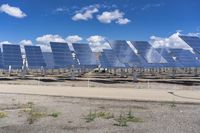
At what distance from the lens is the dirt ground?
1146 centimetres

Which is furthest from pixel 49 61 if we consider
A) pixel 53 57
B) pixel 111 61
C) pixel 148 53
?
pixel 148 53

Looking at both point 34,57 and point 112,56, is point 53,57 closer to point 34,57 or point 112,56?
point 34,57

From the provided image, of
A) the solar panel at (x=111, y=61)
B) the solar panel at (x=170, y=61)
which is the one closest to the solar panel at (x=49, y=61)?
the solar panel at (x=111, y=61)

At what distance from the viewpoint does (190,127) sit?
11633mm

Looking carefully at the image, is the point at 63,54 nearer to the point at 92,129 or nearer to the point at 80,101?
the point at 80,101

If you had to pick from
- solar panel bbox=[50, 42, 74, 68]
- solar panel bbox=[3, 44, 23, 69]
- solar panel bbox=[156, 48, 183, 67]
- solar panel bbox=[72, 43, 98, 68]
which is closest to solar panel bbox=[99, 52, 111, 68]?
solar panel bbox=[72, 43, 98, 68]

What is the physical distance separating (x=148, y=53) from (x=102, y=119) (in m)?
45.6

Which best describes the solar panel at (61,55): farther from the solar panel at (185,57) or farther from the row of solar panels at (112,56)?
the solar panel at (185,57)

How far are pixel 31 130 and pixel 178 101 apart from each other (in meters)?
9.81

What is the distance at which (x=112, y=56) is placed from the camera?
62.7 metres

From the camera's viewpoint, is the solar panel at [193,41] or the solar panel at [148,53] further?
the solar panel at [148,53]

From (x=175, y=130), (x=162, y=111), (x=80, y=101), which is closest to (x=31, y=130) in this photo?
(x=175, y=130)

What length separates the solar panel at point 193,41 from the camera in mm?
50312

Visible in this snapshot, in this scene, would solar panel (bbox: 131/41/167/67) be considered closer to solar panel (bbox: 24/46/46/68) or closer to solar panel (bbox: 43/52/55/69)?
solar panel (bbox: 43/52/55/69)
